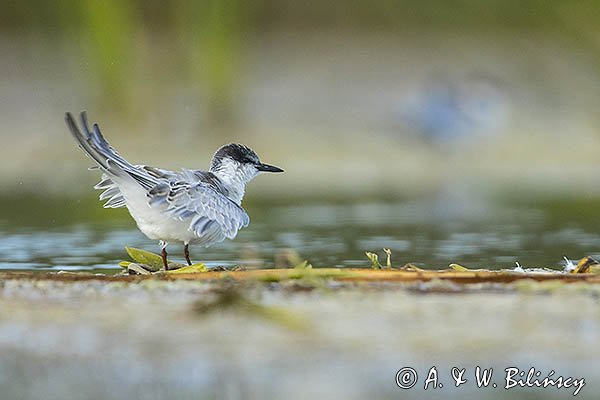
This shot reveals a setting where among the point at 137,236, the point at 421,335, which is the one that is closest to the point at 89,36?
the point at 137,236

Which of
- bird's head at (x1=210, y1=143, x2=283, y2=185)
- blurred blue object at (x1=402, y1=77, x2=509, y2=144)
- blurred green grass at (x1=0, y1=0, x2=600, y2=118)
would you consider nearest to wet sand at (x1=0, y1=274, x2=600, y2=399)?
blurred green grass at (x1=0, y1=0, x2=600, y2=118)

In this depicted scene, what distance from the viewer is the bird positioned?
5191 millimetres

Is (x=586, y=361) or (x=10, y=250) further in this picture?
(x=10, y=250)

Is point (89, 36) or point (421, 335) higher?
point (89, 36)

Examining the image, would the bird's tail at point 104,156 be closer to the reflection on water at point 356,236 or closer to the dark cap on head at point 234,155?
the reflection on water at point 356,236

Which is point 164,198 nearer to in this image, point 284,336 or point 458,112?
point 284,336

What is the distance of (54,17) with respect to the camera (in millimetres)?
14656

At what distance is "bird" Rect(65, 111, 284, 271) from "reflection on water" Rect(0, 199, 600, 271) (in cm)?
21

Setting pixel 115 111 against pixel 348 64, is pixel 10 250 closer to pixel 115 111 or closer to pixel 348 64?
pixel 115 111

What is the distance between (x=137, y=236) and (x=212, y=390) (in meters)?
4.29

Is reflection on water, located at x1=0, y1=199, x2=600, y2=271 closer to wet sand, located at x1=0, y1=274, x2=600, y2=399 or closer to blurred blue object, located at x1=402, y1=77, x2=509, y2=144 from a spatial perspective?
wet sand, located at x1=0, y1=274, x2=600, y2=399

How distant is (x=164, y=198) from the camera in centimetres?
528

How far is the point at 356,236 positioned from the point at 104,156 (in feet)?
8.16

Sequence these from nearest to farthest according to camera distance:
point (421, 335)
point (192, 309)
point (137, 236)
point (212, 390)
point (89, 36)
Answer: point (212, 390) → point (421, 335) → point (192, 309) → point (137, 236) → point (89, 36)
